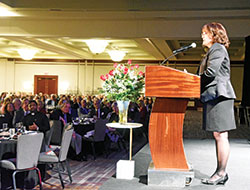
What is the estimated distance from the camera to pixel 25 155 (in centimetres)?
516

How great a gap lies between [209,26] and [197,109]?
22.0 meters

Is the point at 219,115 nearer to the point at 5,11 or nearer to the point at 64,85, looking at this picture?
the point at 5,11

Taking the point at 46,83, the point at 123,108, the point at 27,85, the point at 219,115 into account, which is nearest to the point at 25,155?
the point at 123,108

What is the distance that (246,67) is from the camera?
1274 centimetres

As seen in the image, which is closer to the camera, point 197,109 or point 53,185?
point 53,185

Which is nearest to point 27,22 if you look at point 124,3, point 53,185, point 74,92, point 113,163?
point 124,3

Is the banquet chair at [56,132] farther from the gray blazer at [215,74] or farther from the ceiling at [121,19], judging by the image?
the gray blazer at [215,74]

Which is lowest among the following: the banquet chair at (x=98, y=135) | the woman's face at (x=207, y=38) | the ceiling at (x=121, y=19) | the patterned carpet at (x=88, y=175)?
the patterned carpet at (x=88, y=175)

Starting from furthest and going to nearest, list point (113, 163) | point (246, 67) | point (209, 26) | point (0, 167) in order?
1. point (246, 67)
2. point (113, 163)
3. point (0, 167)
4. point (209, 26)

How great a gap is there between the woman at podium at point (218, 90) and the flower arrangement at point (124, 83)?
79 cm

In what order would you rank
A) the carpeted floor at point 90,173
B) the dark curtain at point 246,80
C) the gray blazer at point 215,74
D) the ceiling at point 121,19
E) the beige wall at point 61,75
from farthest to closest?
the beige wall at point 61,75 < the dark curtain at point 246,80 < the ceiling at point 121,19 < the carpeted floor at point 90,173 < the gray blazer at point 215,74

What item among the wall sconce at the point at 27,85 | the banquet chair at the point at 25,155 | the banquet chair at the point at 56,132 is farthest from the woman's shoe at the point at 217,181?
the wall sconce at the point at 27,85

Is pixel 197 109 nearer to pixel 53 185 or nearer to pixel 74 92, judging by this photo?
pixel 74 92

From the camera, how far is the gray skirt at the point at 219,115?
9.65ft
